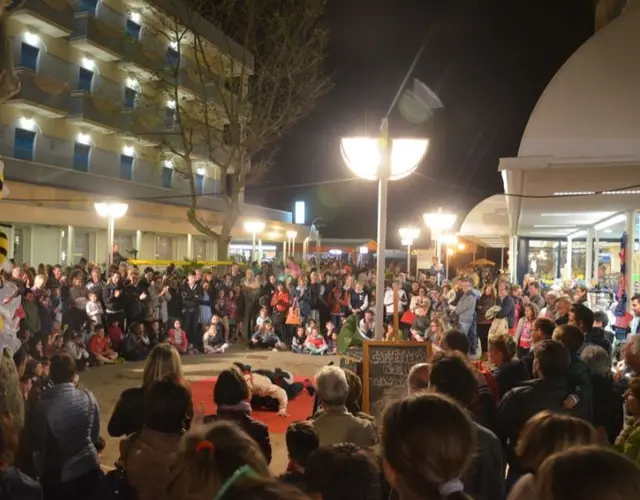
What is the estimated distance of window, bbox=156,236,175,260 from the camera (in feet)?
108

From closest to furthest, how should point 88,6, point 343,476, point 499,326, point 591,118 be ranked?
point 343,476, point 591,118, point 499,326, point 88,6

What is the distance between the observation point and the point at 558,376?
4293 millimetres

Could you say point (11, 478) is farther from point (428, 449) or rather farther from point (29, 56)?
point (29, 56)

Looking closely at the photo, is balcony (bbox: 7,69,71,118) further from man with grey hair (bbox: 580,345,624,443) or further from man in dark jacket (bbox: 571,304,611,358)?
man with grey hair (bbox: 580,345,624,443)

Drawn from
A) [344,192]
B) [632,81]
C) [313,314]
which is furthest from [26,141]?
[344,192]

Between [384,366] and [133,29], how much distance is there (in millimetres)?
28741

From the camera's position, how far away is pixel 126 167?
31.5 meters

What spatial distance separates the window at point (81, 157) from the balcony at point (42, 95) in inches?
88.7

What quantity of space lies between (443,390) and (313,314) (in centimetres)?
1317

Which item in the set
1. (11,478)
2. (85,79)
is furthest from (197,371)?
(85,79)

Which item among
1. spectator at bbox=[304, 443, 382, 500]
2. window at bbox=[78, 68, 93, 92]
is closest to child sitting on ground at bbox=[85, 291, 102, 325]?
spectator at bbox=[304, 443, 382, 500]

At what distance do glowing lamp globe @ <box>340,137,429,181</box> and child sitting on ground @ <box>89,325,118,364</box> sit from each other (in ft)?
26.4

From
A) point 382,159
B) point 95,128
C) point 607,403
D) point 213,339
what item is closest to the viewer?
point 607,403

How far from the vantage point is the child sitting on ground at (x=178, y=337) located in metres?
14.3
